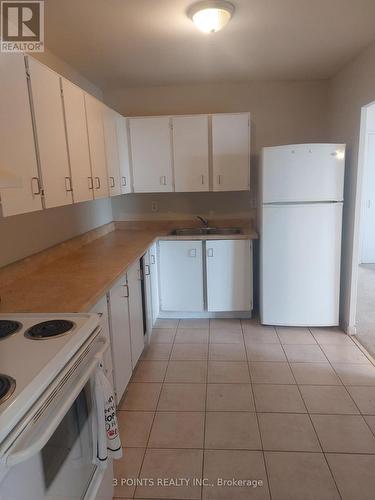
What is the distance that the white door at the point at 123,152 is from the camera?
10.8 feet

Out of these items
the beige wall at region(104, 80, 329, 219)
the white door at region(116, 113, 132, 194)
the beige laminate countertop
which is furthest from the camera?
the beige wall at region(104, 80, 329, 219)

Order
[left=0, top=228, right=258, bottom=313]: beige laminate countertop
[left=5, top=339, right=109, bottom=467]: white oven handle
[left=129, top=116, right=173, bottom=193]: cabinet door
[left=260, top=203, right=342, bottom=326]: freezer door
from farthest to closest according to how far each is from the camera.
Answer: [left=129, top=116, right=173, bottom=193]: cabinet door < [left=260, top=203, right=342, bottom=326]: freezer door < [left=0, top=228, right=258, bottom=313]: beige laminate countertop < [left=5, top=339, right=109, bottom=467]: white oven handle

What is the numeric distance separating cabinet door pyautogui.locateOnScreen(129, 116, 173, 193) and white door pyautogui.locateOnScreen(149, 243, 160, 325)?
66 cm

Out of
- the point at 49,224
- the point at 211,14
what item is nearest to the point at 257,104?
the point at 211,14

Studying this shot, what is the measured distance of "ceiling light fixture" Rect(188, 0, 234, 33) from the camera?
6.52ft

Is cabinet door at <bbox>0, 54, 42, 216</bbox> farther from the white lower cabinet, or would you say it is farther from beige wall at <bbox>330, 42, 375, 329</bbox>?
beige wall at <bbox>330, 42, 375, 329</bbox>

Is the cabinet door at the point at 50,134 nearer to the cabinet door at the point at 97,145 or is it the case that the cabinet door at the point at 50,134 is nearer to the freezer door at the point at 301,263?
the cabinet door at the point at 97,145

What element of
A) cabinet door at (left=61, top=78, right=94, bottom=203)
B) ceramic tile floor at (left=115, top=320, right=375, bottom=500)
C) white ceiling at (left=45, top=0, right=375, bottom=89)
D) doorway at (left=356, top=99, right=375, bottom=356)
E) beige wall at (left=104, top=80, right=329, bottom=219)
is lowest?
ceramic tile floor at (left=115, top=320, right=375, bottom=500)

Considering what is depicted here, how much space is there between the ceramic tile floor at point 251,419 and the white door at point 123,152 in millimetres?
1536

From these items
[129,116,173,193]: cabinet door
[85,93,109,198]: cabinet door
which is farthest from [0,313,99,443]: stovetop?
[129,116,173,193]: cabinet door

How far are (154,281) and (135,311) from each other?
83 centimetres

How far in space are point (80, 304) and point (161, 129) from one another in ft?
7.88

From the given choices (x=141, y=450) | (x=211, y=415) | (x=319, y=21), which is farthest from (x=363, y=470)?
(x=319, y=21)

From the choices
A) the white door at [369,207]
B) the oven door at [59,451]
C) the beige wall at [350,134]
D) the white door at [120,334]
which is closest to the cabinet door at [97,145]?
the white door at [120,334]
